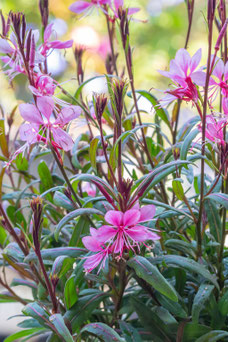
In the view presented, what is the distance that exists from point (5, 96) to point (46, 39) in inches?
63.7

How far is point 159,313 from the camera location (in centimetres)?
55

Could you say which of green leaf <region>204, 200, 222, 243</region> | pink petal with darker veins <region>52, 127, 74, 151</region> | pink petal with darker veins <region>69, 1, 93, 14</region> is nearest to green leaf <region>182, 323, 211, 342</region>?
green leaf <region>204, 200, 222, 243</region>

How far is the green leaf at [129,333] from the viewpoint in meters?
0.54

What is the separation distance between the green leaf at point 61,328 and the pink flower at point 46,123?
0.59ft

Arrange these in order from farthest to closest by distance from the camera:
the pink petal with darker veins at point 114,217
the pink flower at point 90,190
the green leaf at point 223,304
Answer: the pink flower at point 90,190, the green leaf at point 223,304, the pink petal with darker veins at point 114,217

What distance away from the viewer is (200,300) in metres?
0.52

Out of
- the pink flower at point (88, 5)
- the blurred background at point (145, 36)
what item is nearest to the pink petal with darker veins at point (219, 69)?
the pink flower at point (88, 5)

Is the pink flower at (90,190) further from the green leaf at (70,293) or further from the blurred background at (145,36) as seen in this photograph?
the blurred background at (145,36)

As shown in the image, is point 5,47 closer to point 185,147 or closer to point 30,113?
Answer: point 30,113

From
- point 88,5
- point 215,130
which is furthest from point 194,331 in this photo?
point 88,5

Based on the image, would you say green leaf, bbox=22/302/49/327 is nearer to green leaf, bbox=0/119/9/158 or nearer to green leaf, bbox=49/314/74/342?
green leaf, bbox=49/314/74/342

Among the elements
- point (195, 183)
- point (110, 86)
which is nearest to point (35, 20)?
point (195, 183)

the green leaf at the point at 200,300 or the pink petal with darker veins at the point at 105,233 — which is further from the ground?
the pink petal with darker veins at the point at 105,233

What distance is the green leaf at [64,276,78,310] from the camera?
1.76ft
